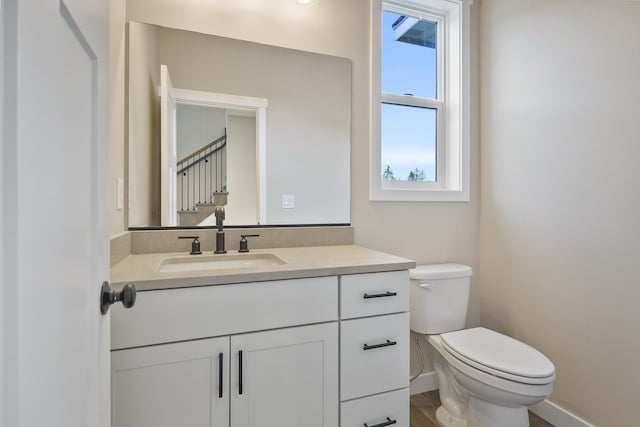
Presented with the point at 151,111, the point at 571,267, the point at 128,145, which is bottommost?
the point at 571,267

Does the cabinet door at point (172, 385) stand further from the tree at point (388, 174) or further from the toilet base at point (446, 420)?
the tree at point (388, 174)

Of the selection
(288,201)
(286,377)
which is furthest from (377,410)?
(288,201)

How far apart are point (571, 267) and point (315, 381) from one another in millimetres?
1401

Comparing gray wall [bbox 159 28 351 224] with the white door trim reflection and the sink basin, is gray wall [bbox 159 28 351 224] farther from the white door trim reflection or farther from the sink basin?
the sink basin

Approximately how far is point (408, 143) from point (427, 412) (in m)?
1.61

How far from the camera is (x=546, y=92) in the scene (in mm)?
1723

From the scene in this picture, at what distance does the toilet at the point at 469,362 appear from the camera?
4.19ft

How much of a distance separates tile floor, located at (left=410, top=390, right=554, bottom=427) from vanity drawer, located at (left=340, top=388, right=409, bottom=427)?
0.54 m

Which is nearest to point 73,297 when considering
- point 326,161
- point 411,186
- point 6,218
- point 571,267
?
point 6,218

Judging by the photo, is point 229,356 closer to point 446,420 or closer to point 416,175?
point 446,420

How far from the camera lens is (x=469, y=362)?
140 centimetres

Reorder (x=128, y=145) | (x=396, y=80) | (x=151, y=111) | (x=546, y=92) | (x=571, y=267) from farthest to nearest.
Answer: (x=396, y=80) → (x=546, y=92) → (x=571, y=267) → (x=151, y=111) → (x=128, y=145)

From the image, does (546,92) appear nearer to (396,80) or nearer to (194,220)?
(396,80)

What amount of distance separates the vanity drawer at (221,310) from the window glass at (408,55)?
1.44 metres
